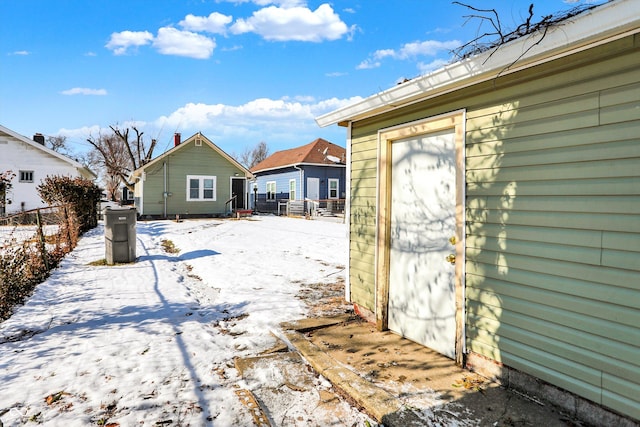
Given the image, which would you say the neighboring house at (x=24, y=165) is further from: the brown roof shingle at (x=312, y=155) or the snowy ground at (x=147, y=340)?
the snowy ground at (x=147, y=340)

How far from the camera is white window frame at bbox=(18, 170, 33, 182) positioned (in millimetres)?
19167

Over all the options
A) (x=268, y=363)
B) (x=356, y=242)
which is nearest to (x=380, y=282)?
(x=356, y=242)

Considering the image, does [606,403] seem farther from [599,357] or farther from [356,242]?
[356,242]

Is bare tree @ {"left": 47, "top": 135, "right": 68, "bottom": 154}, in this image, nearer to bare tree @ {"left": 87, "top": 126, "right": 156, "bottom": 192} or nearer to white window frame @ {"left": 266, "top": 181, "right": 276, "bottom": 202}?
bare tree @ {"left": 87, "top": 126, "right": 156, "bottom": 192}

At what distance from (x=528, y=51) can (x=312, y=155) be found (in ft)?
78.5

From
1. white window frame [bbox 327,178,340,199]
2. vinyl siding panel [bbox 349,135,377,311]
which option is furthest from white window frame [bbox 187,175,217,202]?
vinyl siding panel [bbox 349,135,377,311]

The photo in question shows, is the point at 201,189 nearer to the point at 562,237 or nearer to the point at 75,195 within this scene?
the point at 75,195

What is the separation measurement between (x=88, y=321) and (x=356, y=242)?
3622 millimetres

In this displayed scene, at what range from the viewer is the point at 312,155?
2622cm

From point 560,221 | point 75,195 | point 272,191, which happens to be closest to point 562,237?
point 560,221

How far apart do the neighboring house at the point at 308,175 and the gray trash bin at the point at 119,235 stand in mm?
15141

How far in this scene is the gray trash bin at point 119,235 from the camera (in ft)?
26.8

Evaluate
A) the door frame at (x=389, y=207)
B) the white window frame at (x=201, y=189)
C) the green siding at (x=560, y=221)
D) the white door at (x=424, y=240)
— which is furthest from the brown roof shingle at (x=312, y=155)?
the green siding at (x=560, y=221)

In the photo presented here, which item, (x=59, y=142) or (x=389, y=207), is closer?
(x=389, y=207)
